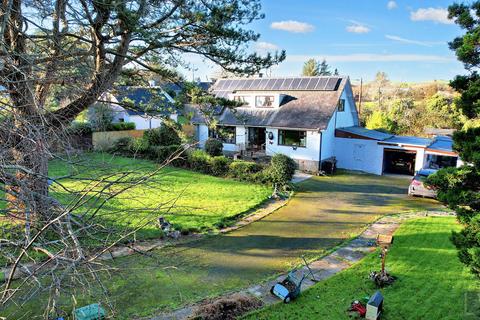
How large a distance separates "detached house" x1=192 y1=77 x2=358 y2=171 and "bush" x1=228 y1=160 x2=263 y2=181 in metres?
2.40

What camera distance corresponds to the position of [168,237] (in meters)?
11.5

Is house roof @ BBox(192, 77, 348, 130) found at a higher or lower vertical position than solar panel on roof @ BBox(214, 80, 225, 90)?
lower

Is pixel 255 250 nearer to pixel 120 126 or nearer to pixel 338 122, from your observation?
pixel 338 122

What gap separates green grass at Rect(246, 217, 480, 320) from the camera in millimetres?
7219

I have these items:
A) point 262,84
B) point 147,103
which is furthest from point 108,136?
point 147,103

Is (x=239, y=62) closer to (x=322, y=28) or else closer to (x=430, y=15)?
(x=322, y=28)

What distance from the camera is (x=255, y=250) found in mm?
10812

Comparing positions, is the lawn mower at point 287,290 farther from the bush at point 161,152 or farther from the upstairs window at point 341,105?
the upstairs window at point 341,105

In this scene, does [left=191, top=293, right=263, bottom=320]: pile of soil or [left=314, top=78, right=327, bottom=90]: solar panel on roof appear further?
[left=314, top=78, right=327, bottom=90]: solar panel on roof

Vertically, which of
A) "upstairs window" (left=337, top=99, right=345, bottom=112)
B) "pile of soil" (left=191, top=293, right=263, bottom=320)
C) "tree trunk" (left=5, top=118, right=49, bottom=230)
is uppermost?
"upstairs window" (left=337, top=99, right=345, bottom=112)

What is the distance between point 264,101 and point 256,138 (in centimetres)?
301

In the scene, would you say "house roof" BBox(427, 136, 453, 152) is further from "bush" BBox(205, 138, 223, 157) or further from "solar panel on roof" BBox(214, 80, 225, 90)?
"solar panel on roof" BBox(214, 80, 225, 90)

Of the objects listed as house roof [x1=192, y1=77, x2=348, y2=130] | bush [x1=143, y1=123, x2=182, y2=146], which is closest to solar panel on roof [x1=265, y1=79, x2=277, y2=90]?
house roof [x1=192, y1=77, x2=348, y2=130]

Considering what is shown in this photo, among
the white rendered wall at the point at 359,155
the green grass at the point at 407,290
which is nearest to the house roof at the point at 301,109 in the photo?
the white rendered wall at the point at 359,155
